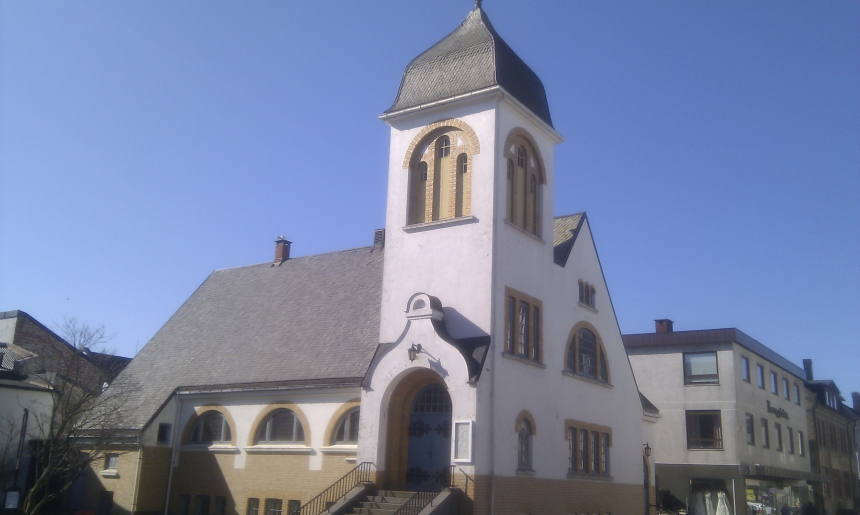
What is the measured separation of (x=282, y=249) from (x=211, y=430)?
8766 millimetres

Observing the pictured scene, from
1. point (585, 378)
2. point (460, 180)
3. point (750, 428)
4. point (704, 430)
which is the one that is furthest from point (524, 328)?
point (750, 428)

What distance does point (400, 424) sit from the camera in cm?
2075

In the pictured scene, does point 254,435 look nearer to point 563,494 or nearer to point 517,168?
point 563,494

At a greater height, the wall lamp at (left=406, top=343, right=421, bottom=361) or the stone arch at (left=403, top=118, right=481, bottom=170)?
the stone arch at (left=403, top=118, right=481, bottom=170)

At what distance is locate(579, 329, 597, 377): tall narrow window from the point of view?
83.0 feet

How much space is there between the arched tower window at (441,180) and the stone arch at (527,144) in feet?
3.79

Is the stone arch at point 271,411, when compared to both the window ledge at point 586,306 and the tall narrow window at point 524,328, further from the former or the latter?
the window ledge at point 586,306

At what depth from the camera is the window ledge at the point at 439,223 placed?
21109mm

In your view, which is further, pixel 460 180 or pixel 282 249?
pixel 282 249

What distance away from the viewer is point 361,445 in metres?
20.5

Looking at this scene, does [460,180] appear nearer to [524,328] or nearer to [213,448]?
[524,328]

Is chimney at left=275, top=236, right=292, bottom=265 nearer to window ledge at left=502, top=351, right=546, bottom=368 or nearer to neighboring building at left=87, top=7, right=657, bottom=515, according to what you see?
neighboring building at left=87, top=7, right=657, bottom=515

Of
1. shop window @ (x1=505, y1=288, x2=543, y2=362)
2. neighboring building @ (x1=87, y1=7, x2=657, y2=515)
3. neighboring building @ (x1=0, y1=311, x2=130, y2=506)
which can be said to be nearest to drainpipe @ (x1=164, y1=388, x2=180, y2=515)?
neighboring building @ (x1=87, y1=7, x2=657, y2=515)

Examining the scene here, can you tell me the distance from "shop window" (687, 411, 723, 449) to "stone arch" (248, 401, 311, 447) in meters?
22.1
